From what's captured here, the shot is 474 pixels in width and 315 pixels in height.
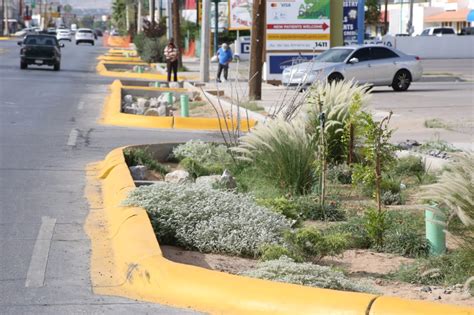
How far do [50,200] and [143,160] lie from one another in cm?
271

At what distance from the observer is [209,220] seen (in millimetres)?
8953

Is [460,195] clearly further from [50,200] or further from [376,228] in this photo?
[50,200]

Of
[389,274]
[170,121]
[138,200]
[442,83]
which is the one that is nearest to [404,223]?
[389,274]

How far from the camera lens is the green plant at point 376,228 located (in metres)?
8.87

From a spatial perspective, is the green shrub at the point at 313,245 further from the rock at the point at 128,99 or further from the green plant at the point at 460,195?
the rock at the point at 128,99

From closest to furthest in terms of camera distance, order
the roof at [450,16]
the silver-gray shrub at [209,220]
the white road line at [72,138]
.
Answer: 1. the silver-gray shrub at [209,220]
2. the white road line at [72,138]
3. the roof at [450,16]

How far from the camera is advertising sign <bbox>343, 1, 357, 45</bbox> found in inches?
1566

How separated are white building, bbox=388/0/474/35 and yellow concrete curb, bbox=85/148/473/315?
78.9 metres

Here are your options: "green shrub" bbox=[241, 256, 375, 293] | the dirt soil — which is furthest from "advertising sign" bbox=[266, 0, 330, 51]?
"green shrub" bbox=[241, 256, 375, 293]

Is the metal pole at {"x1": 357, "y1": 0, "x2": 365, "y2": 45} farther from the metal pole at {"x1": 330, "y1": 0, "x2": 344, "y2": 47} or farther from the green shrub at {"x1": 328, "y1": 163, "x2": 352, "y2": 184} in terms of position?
the green shrub at {"x1": 328, "y1": 163, "x2": 352, "y2": 184}

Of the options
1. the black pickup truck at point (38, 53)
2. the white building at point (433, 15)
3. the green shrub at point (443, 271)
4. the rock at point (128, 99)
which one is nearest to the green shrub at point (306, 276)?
the green shrub at point (443, 271)

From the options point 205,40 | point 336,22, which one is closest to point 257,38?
point 336,22

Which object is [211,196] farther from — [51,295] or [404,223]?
[51,295]

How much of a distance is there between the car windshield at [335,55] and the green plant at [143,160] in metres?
17.6
